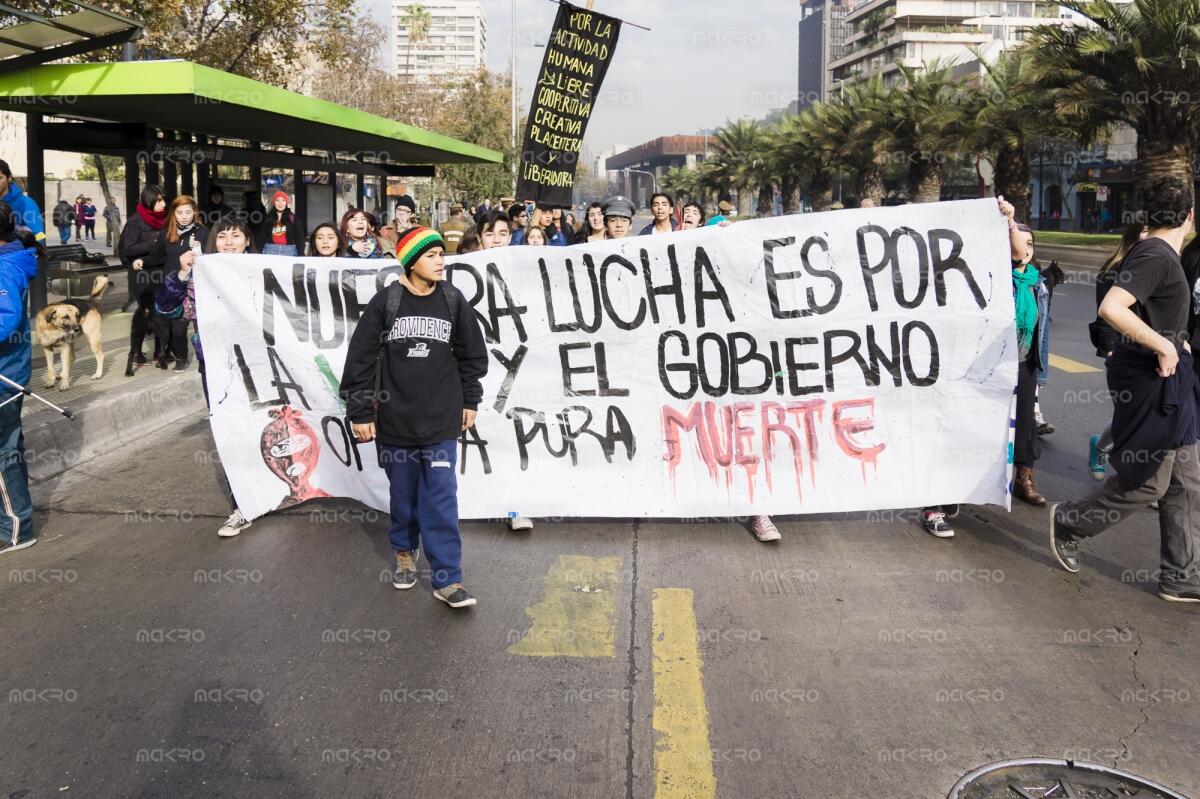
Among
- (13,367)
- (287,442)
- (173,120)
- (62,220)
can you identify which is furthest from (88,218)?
(287,442)

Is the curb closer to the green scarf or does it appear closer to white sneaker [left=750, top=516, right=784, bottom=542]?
white sneaker [left=750, top=516, right=784, bottom=542]

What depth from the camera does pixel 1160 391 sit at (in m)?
4.76

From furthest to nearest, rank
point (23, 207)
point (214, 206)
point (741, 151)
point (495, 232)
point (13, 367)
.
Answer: point (741, 151) < point (214, 206) < point (23, 207) < point (495, 232) < point (13, 367)

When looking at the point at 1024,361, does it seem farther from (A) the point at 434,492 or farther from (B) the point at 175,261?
(B) the point at 175,261

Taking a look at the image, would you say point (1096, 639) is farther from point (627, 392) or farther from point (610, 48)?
point (610, 48)

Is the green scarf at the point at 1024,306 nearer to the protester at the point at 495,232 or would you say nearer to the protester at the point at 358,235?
the protester at the point at 495,232

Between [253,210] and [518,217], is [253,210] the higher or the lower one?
the higher one

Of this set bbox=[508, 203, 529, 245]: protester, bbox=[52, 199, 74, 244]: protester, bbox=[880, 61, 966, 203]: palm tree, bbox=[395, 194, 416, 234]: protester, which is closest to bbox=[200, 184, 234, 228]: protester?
bbox=[395, 194, 416, 234]: protester

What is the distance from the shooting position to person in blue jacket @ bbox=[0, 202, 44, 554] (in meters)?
5.51

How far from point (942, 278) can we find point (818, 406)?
3.09 feet

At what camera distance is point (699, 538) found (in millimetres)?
5898

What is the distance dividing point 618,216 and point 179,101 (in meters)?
6.14

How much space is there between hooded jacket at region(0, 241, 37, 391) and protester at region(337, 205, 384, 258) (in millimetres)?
2134

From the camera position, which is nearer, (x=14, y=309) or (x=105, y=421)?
(x=14, y=309)
